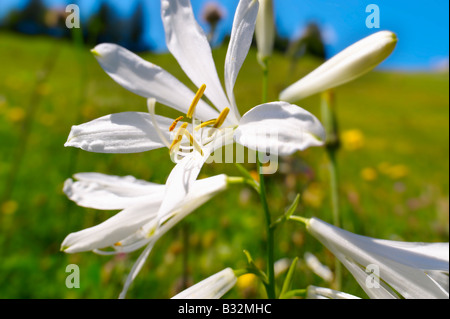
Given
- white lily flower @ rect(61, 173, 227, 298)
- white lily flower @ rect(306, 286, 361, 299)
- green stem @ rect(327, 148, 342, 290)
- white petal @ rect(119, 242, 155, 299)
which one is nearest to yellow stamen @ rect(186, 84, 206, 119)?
white lily flower @ rect(61, 173, 227, 298)

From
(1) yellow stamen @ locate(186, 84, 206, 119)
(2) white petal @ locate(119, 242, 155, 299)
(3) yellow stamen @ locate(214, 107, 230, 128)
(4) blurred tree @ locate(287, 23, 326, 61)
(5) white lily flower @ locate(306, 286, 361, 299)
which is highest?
(4) blurred tree @ locate(287, 23, 326, 61)

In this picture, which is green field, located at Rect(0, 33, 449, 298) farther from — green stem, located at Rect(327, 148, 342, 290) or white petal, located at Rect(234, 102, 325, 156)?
white petal, located at Rect(234, 102, 325, 156)

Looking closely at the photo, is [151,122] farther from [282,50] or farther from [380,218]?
[380,218]

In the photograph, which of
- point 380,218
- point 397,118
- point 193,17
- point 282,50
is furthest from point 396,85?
point 193,17

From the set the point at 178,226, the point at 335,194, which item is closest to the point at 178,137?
the point at 335,194

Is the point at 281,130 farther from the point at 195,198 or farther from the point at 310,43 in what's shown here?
the point at 310,43

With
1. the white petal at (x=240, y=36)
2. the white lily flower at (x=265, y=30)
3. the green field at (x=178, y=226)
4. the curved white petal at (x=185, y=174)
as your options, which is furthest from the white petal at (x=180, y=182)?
the green field at (x=178, y=226)
